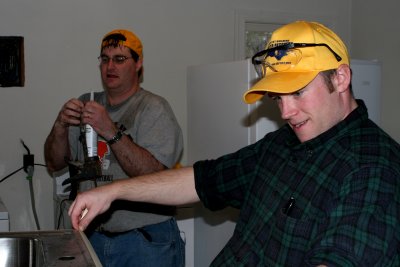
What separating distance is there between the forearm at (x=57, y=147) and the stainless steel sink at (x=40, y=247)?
0.96 m

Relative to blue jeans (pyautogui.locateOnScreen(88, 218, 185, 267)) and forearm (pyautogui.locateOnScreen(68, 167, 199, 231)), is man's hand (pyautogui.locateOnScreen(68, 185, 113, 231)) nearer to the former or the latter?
forearm (pyautogui.locateOnScreen(68, 167, 199, 231))

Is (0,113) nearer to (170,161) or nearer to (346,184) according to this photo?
(170,161)

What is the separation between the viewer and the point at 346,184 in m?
1.21

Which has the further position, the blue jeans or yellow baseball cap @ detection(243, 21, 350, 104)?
the blue jeans

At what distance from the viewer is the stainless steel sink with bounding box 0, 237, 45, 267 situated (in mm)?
1388

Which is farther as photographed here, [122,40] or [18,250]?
[122,40]

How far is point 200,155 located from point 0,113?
3.95 feet

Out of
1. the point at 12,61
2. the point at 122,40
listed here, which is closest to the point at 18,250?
the point at 122,40

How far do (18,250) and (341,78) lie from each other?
0.96 meters

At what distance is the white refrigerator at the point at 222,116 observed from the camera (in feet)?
8.63

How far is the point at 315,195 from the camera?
130 cm

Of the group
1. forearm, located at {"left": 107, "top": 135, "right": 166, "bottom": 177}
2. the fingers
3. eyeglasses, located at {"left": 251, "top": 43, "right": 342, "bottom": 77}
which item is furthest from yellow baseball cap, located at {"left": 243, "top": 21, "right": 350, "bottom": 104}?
forearm, located at {"left": 107, "top": 135, "right": 166, "bottom": 177}

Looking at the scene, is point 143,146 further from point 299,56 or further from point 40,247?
point 299,56

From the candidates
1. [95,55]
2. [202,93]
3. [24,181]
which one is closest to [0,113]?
[24,181]
